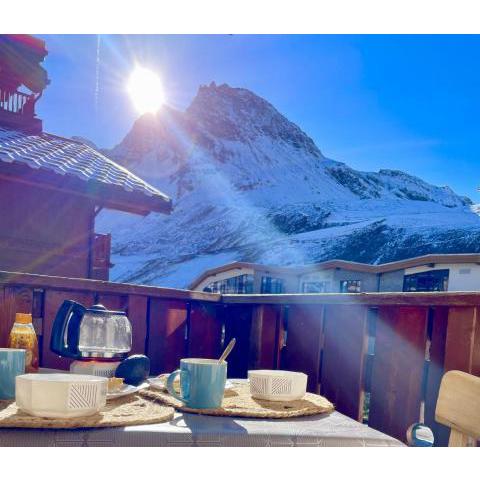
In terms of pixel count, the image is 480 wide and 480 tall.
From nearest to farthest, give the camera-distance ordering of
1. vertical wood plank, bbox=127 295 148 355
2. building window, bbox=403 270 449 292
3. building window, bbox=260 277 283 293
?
vertical wood plank, bbox=127 295 148 355
building window, bbox=403 270 449 292
building window, bbox=260 277 283 293

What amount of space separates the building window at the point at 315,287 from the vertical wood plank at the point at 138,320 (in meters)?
11.6

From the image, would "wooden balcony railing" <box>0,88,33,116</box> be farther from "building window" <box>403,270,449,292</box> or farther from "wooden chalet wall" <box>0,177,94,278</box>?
"building window" <box>403,270,449,292</box>

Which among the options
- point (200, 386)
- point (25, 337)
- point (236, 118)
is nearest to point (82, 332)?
point (25, 337)

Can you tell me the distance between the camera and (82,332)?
1.14 metres

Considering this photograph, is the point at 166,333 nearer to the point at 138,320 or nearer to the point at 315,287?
the point at 138,320

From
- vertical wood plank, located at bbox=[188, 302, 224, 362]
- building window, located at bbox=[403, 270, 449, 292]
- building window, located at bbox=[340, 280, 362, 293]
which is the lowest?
building window, located at bbox=[340, 280, 362, 293]

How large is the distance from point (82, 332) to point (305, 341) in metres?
1.01

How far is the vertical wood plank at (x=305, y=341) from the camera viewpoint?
1874 mm

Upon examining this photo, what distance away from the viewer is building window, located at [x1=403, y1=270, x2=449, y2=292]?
11.8 metres

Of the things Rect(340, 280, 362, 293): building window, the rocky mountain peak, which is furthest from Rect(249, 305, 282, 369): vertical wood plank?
the rocky mountain peak

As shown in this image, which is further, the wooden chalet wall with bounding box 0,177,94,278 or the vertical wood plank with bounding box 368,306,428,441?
the wooden chalet wall with bounding box 0,177,94,278

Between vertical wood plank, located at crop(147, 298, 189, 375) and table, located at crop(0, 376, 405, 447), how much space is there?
125 cm

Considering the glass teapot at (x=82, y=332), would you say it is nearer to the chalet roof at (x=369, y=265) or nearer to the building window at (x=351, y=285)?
the chalet roof at (x=369, y=265)
